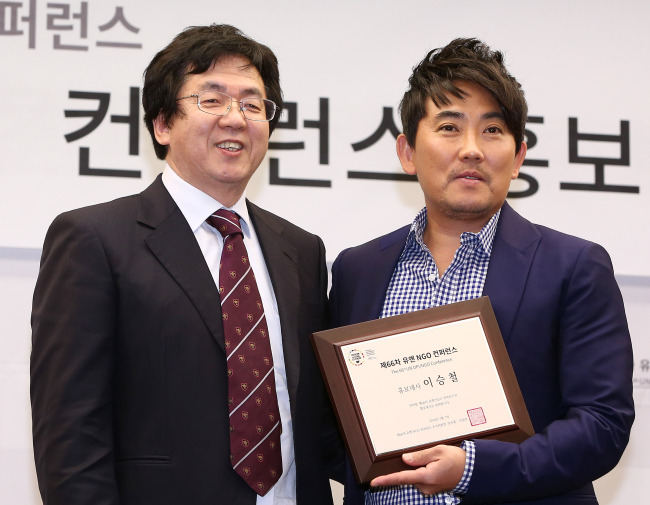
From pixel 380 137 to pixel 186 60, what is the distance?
1.12m

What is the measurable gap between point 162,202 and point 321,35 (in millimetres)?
1311

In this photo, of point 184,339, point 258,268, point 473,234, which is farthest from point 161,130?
point 473,234

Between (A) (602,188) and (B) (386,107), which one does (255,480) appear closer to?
(B) (386,107)

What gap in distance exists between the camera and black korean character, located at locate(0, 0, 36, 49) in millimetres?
3012

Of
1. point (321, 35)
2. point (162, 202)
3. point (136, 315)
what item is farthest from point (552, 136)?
point (136, 315)

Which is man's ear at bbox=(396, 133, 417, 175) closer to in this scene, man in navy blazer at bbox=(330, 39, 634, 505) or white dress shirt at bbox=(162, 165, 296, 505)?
man in navy blazer at bbox=(330, 39, 634, 505)

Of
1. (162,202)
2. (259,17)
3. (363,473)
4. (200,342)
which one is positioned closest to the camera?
(363,473)

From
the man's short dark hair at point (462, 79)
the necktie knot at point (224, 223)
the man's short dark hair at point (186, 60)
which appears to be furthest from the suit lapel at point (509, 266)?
the man's short dark hair at point (186, 60)

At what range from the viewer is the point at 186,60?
7.33 feet

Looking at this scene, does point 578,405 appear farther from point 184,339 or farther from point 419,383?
point 184,339

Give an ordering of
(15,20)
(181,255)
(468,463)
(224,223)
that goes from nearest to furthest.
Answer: (468,463) → (181,255) → (224,223) → (15,20)

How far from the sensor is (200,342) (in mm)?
1963

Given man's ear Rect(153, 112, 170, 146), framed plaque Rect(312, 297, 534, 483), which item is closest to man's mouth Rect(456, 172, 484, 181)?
framed plaque Rect(312, 297, 534, 483)

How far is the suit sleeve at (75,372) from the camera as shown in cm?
182
